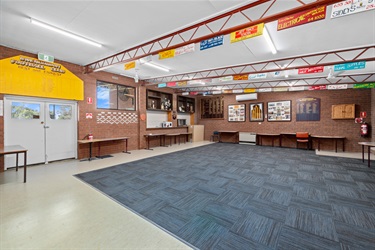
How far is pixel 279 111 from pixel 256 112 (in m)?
1.24

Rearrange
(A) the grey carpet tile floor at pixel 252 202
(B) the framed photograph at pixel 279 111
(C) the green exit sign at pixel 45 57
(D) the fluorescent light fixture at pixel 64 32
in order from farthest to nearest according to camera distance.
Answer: (B) the framed photograph at pixel 279 111 < (C) the green exit sign at pixel 45 57 < (D) the fluorescent light fixture at pixel 64 32 < (A) the grey carpet tile floor at pixel 252 202

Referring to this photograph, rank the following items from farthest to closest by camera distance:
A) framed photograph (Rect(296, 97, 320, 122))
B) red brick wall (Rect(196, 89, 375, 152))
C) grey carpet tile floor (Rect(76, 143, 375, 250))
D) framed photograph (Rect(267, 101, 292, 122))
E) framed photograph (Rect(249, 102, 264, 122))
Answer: framed photograph (Rect(249, 102, 264, 122))
framed photograph (Rect(267, 101, 292, 122))
framed photograph (Rect(296, 97, 320, 122))
red brick wall (Rect(196, 89, 375, 152))
grey carpet tile floor (Rect(76, 143, 375, 250))

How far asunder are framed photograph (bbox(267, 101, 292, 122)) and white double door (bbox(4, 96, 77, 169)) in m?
9.74

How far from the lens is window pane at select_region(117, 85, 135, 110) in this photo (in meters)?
7.55

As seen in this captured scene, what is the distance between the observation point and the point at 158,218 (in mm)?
2354

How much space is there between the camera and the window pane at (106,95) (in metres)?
6.68

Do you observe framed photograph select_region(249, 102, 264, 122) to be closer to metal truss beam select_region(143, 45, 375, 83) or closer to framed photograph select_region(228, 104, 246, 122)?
framed photograph select_region(228, 104, 246, 122)

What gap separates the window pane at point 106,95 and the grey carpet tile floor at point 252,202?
124 inches

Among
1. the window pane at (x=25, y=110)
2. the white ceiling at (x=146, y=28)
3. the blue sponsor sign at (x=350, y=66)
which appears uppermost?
the white ceiling at (x=146, y=28)

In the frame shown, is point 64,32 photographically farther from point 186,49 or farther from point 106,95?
point 106,95

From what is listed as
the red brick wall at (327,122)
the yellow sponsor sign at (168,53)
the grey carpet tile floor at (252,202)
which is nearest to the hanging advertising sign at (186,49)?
the yellow sponsor sign at (168,53)

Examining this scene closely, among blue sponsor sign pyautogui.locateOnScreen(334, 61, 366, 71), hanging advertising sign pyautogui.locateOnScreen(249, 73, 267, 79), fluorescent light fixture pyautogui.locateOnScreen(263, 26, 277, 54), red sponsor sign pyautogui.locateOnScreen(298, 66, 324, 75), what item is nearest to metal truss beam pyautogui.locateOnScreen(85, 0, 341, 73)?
fluorescent light fixture pyautogui.locateOnScreen(263, 26, 277, 54)

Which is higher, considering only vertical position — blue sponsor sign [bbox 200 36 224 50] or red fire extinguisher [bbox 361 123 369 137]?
blue sponsor sign [bbox 200 36 224 50]

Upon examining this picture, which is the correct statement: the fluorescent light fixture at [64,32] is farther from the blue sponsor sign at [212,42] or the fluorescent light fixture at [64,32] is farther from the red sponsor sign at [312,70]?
the red sponsor sign at [312,70]
